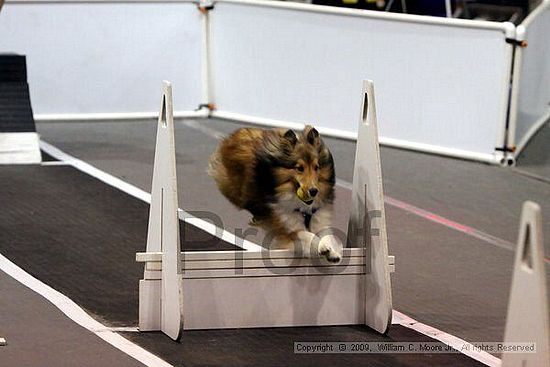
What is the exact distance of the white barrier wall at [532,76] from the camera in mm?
9719

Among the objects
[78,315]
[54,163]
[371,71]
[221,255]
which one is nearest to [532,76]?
[371,71]

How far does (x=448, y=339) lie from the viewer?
5594 millimetres

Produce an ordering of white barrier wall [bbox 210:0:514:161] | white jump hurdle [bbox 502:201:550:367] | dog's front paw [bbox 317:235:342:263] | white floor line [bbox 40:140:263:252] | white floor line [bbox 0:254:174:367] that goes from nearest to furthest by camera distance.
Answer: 1. white jump hurdle [bbox 502:201:550:367]
2. white floor line [bbox 0:254:174:367]
3. dog's front paw [bbox 317:235:342:263]
4. white floor line [bbox 40:140:263:252]
5. white barrier wall [bbox 210:0:514:161]

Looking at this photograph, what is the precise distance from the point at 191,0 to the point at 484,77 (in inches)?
134

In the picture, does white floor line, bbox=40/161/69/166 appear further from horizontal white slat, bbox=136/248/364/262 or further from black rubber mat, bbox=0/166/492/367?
horizontal white slat, bbox=136/248/364/262

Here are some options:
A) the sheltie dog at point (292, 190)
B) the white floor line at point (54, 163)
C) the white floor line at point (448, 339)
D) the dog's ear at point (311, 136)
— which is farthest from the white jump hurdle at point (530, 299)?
the white floor line at point (54, 163)

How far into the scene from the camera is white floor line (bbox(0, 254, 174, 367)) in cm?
516

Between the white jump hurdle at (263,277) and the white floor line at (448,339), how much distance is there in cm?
23

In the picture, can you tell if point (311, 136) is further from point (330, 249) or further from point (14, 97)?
point (14, 97)

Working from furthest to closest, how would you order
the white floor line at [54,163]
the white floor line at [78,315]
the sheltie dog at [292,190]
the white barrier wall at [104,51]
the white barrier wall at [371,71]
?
the white barrier wall at [104,51] → the white barrier wall at [371,71] → the white floor line at [54,163] → the sheltie dog at [292,190] → the white floor line at [78,315]

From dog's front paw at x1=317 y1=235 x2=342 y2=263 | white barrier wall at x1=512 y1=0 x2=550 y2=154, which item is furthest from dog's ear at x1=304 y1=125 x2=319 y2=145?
white barrier wall at x1=512 y1=0 x2=550 y2=154

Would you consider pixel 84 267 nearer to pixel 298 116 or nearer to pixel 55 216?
pixel 55 216

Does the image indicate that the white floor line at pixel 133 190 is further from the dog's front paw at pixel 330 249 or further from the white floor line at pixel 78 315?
the white floor line at pixel 78 315

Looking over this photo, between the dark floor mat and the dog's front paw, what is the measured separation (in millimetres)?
377
